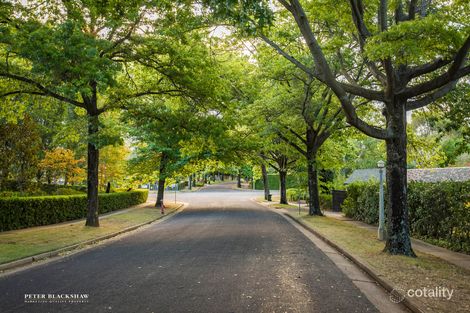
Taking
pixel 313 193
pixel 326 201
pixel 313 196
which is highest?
pixel 313 193

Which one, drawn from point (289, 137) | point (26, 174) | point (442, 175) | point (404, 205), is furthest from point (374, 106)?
point (26, 174)

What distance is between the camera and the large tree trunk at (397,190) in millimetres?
9797

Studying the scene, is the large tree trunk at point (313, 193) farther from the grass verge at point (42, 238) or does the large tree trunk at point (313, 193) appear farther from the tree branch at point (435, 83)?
the tree branch at point (435, 83)

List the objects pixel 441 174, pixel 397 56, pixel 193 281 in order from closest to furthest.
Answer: pixel 193 281
pixel 397 56
pixel 441 174

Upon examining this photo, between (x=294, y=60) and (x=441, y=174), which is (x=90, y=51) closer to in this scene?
(x=294, y=60)

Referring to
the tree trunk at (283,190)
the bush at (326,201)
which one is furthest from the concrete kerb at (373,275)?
the tree trunk at (283,190)

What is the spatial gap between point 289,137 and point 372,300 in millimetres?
18487

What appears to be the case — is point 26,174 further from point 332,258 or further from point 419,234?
point 419,234

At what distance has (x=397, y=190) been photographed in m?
9.88

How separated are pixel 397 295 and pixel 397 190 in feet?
13.7

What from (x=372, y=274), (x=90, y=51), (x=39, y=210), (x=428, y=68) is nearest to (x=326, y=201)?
(x=39, y=210)

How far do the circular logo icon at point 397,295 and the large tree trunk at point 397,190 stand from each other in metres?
3.60

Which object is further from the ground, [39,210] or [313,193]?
[313,193]

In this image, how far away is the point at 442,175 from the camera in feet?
106
